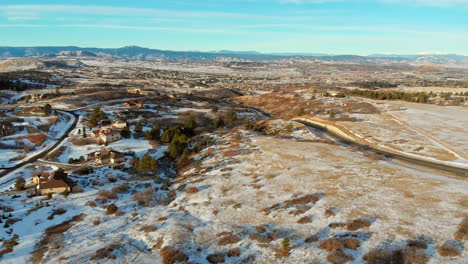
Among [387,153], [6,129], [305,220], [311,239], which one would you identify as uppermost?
[311,239]

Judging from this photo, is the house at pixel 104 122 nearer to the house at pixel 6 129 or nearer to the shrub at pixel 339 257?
the house at pixel 6 129

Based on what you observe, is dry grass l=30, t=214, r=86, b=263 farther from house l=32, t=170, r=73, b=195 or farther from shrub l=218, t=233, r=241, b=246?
shrub l=218, t=233, r=241, b=246

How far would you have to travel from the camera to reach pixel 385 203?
1415 inches

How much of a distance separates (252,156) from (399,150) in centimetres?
3140

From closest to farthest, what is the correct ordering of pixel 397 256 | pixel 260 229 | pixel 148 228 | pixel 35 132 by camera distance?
1. pixel 397 256
2. pixel 260 229
3. pixel 148 228
4. pixel 35 132

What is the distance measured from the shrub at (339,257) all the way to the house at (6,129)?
87692 mm

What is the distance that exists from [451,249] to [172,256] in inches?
937

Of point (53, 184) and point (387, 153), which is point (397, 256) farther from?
point (53, 184)

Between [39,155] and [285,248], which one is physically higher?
[285,248]

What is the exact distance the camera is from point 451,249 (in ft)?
81.4

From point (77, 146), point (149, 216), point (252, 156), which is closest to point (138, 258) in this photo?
point (149, 216)

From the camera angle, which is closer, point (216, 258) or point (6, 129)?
point (216, 258)

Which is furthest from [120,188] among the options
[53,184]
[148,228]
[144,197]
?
[148,228]

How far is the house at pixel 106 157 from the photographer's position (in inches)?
2581
